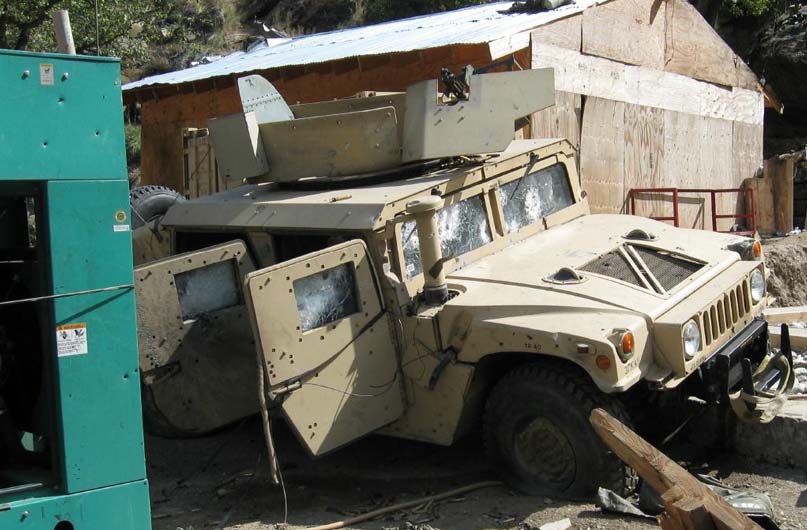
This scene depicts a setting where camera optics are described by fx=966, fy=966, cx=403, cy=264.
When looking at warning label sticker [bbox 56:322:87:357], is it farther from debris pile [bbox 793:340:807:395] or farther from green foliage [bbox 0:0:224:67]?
green foliage [bbox 0:0:224:67]

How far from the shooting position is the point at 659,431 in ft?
20.8

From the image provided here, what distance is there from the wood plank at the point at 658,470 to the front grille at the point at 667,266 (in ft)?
4.10

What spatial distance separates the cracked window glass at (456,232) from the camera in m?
5.90

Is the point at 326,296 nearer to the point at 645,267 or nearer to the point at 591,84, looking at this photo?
the point at 645,267

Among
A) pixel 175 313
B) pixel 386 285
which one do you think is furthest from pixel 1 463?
pixel 386 285

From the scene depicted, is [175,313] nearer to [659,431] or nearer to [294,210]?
[294,210]

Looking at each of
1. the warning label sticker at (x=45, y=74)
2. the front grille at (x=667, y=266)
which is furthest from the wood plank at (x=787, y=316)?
the warning label sticker at (x=45, y=74)

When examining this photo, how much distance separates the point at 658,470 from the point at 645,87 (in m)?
8.53

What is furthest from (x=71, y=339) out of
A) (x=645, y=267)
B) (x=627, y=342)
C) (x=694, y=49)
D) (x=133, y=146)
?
(x=133, y=146)

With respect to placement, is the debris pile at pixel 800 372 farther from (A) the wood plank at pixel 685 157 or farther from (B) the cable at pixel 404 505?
(A) the wood plank at pixel 685 157

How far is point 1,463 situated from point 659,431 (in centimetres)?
400

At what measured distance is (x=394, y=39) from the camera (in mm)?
12031

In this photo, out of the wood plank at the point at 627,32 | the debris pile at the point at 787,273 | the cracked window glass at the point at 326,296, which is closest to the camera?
the cracked window glass at the point at 326,296

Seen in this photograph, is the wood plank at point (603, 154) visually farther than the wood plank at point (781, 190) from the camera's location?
No
